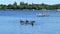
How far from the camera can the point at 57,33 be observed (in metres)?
31.2

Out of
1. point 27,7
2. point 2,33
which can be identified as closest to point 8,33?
point 2,33

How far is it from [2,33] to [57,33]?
662 centimetres

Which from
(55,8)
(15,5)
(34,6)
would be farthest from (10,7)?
(55,8)

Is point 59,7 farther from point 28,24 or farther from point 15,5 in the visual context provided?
point 28,24

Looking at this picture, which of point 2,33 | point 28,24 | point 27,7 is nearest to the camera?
point 2,33

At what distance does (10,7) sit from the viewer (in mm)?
121812

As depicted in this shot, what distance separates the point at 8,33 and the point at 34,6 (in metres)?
89.4

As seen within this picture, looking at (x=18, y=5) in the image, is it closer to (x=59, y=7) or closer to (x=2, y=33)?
(x=59, y=7)

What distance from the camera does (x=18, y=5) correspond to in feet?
401

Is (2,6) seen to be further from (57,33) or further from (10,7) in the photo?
(57,33)

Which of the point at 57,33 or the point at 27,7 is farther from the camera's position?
the point at 27,7

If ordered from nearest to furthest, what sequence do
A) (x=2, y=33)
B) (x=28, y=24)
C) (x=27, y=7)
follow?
(x=2, y=33) < (x=28, y=24) < (x=27, y=7)

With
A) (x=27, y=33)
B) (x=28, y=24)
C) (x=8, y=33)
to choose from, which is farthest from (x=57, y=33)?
(x=28, y=24)

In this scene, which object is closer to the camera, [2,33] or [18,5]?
[2,33]
